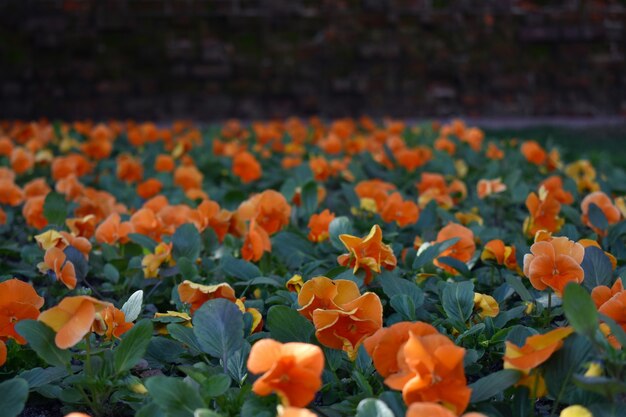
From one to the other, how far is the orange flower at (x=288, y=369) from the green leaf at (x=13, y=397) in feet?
0.85

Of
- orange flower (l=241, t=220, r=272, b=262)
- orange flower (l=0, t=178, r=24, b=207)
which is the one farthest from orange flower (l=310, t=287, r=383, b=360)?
orange flower (l=0, t=178, r=24, b=207)

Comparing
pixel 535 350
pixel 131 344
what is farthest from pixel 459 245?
pixel 131 344

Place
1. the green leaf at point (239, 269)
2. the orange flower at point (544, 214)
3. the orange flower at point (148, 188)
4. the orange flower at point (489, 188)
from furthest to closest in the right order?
1. the orange flower at point (148, 188)
2. the orange flower at point (489, 188)
3. the orange flower at point (544, 214)
4. the green leaf at point (239, 269)

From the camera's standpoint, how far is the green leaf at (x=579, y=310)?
0.82 metres

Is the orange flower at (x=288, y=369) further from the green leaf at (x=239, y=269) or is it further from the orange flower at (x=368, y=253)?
the green leaf at (x=239, y=269)

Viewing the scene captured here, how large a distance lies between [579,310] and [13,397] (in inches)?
24.4

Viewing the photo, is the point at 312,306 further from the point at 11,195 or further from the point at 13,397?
the point at 11,195

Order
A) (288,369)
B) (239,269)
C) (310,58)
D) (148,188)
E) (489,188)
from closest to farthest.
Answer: (288,369), (239,269), (489,188), (148,188), (310,58)

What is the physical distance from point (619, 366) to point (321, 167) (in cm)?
168

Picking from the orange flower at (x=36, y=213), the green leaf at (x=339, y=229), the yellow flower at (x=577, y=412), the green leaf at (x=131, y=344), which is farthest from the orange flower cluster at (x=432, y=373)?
the orange flower at (x=36, y=213)

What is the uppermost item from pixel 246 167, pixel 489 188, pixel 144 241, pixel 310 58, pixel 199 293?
pixel 199 293

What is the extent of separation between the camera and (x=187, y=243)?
4.77ft

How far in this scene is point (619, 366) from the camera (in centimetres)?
81

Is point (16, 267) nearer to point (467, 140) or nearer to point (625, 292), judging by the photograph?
point (625, 292)
